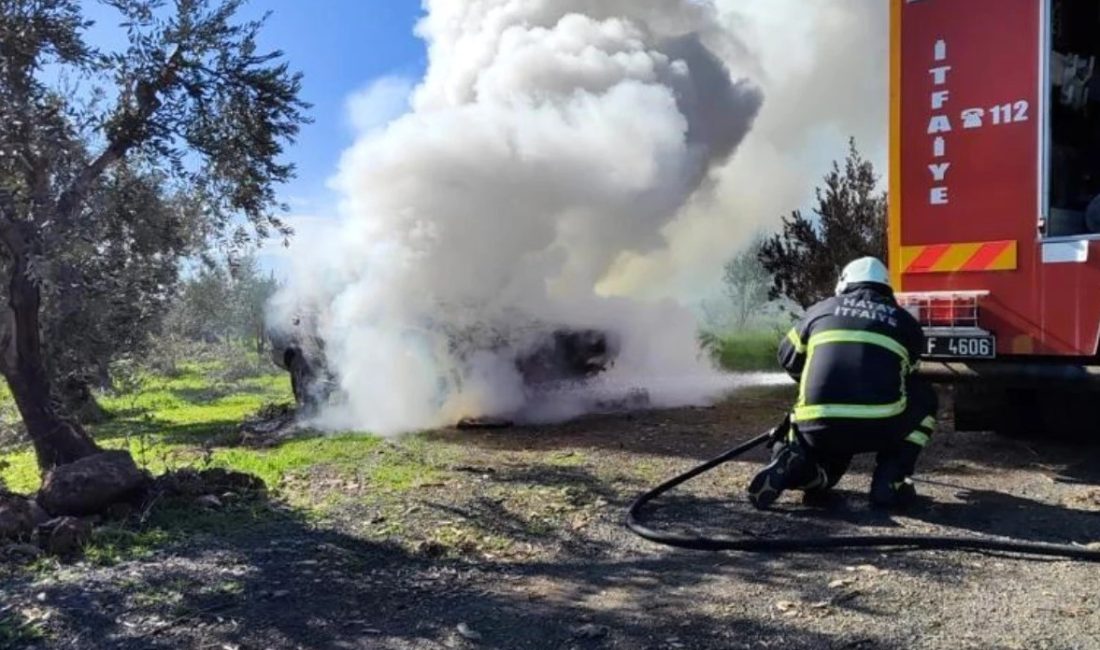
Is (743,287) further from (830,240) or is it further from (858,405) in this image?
(858,405)

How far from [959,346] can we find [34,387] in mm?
6335

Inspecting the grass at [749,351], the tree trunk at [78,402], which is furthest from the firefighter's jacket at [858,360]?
the grass at [749,351]

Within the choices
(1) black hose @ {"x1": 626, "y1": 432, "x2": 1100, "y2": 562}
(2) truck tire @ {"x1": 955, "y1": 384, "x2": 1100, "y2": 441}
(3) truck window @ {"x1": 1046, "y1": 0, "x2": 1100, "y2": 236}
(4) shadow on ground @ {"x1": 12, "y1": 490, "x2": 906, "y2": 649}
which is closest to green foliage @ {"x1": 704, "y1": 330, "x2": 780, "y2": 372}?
(2) truck tire @ {"x1": 955, "y1": 384, "x2": 1100, "y2": 441}

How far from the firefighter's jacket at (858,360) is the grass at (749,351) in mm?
7695

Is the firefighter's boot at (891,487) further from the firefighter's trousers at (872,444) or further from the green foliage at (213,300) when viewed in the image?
the green foliage at (213,300)

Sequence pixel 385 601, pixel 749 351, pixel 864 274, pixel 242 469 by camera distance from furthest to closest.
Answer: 1. pixel 749 351
2. pixel 242 469
3. pixel 864 274
4. pixel 385 601

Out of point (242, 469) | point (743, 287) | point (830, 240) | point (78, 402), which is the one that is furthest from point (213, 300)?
point (743, 287)

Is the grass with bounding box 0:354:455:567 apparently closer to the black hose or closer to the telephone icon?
the black hose

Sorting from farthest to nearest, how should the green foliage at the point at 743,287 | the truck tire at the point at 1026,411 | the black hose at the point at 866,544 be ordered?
the green foliage at the point at 743,287 < the truck tire at the point at 1026,411 < the black hose at the point at 866,544

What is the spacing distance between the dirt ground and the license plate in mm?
799

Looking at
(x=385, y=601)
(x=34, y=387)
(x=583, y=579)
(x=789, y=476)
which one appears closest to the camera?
(x=385, y=601)

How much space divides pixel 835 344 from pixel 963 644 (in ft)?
7.08

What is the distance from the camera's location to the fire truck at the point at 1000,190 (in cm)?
538

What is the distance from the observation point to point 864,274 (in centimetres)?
520
